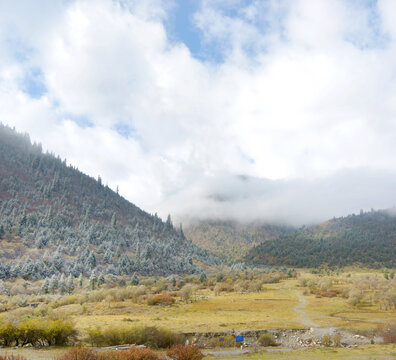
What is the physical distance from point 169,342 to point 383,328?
26.5 meters

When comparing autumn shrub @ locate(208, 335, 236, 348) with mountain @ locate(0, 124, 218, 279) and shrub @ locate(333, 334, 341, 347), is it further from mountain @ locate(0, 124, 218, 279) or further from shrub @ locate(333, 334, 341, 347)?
mountain @ locate(0, 124, 218, 279)

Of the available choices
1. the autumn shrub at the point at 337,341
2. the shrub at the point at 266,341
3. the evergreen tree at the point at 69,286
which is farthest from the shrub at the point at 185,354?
the evergreen tree at the point at 69,286

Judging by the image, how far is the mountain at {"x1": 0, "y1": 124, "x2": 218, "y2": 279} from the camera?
9338 cm

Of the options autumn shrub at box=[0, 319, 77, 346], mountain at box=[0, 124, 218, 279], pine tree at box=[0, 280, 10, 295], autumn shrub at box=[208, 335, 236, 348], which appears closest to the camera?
autumn shrub at box=[0, 319, 77, 346]

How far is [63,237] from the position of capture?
125 meters

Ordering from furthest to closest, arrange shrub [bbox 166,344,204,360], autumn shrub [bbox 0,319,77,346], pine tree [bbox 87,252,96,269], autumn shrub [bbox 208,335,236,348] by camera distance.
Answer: pine tree [bbox 87,252,96,269]
autumn shrub [bbox 208,335,236,348]
autumn shrub [bbox 0,319,77,346]
shrub [bbox 166,344,204,360]

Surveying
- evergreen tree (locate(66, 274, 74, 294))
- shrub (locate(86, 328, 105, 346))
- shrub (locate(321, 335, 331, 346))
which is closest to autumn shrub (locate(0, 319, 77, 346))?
shrub (locate(86, 328, 105, 346))

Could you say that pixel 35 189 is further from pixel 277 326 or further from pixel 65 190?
pixel 277 326

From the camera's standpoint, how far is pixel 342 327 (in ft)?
130

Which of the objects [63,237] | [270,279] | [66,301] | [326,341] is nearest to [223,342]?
[326,341]

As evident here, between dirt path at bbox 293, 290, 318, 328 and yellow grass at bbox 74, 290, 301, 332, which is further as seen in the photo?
→ dirt path at bbox 293, 290, 318, 328

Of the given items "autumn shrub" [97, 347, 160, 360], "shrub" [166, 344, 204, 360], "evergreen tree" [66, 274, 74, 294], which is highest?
"autumn shrub" [97, 347, 160, 360]

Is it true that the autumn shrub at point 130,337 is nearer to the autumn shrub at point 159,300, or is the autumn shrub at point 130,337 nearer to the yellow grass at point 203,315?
the yellow grass at point 203,315

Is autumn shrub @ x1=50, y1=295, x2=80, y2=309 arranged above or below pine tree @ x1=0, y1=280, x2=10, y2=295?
below
